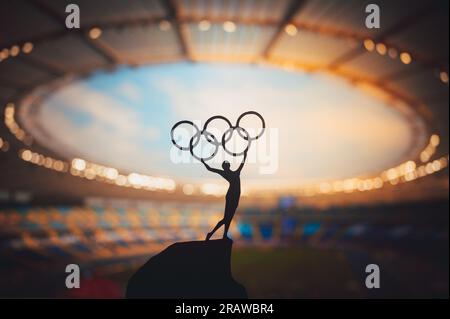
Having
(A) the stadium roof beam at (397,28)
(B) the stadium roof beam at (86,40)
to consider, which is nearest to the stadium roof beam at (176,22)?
(B) the stadium roof beam at (86,40)

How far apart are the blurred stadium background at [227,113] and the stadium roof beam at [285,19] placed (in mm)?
64

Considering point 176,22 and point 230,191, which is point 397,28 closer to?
point 176,22

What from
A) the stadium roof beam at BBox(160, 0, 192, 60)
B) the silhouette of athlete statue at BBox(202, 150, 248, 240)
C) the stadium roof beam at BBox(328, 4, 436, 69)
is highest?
the stadium roof beam at BBox(160, 0, 192, 60)

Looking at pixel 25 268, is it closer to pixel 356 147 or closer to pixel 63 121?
pixel 63 121

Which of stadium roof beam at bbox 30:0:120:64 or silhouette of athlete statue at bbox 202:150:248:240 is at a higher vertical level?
stadium roof beam at bbox 30:0:120:64

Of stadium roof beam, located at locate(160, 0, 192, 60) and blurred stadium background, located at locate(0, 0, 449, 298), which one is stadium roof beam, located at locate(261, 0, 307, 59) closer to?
blurred stadium background, located at locate(0, 0, 449, 298)

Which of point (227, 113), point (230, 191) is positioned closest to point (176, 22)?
point (230, 191)

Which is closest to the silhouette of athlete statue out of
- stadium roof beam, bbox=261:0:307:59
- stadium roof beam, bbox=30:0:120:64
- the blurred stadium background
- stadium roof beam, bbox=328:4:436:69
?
stadium roof beam, bbox=261:0:307:59

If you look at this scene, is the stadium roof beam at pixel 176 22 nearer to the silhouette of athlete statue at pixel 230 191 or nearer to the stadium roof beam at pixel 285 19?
the stadium roof beam at pixel 285 19

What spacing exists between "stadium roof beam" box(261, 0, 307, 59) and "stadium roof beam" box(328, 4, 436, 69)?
10.2 feet

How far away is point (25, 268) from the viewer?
27.8 metres

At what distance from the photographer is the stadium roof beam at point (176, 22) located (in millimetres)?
10727

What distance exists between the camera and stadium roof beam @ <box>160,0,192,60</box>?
10.7 metres
